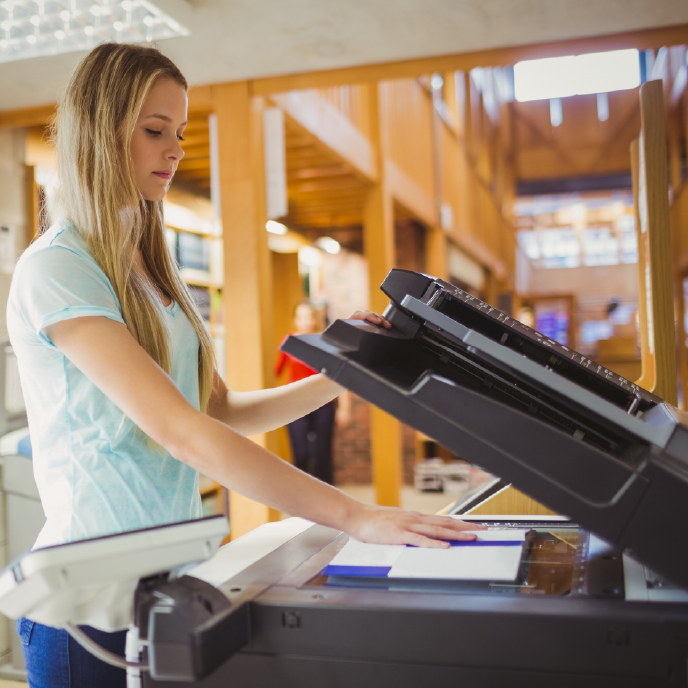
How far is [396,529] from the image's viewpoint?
94cm

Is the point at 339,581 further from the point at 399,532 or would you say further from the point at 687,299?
the point at 687,299

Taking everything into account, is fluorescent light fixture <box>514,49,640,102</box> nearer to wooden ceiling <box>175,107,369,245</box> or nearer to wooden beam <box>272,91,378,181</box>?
wooden ceiling <box>175,107,369,245</box>

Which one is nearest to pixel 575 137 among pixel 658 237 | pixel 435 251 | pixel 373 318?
pixel 435 251

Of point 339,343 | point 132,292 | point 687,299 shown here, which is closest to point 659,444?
point 339,343

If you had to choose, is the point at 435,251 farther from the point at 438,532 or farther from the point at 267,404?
the point at 438,532

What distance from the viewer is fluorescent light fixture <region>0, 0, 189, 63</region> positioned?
2.58 meters

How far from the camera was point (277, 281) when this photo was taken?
28.9 ft

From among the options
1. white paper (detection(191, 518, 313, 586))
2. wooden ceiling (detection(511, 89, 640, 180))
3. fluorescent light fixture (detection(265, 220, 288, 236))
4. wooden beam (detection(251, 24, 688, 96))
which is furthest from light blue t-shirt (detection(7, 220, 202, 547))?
wooden ceiling (detection(511, 89, 640, 180))

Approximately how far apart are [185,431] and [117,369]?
117 millimetres

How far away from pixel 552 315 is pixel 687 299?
862 centimetres

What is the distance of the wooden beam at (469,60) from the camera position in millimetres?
3043

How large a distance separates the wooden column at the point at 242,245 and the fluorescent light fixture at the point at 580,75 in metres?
13.1

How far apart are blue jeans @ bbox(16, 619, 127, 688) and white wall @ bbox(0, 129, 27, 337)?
310cm

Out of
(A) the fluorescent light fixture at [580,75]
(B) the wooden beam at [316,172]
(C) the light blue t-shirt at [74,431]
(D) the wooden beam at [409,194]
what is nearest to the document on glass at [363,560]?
(C) the light blue t-shirt at [74,431]
